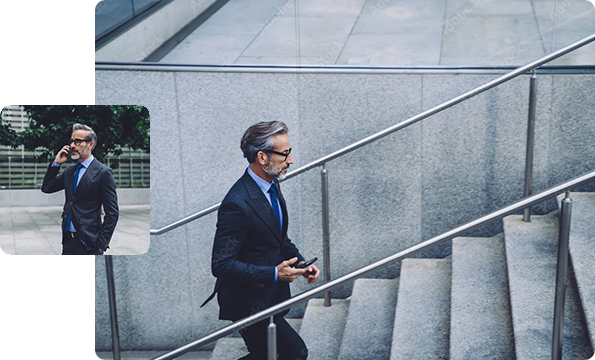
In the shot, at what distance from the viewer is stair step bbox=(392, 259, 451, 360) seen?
273 centimetres

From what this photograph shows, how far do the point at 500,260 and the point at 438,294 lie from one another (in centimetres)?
40

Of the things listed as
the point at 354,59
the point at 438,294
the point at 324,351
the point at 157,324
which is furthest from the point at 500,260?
the point at 157,324

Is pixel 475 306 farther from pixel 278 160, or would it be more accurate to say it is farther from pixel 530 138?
pixel 278 160

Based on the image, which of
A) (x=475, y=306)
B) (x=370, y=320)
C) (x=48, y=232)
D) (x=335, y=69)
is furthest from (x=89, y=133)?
(x=475, y=306)

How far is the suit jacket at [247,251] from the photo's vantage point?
2.21 metres

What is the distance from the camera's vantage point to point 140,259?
12.7 ft

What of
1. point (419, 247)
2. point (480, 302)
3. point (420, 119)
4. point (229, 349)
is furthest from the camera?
point (229, 349)

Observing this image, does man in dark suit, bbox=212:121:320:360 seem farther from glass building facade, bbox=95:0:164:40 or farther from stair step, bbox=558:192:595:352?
glass building facade, bbox=95:0:164:40

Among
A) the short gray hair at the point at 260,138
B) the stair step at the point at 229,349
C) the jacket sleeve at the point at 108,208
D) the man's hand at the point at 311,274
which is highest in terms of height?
the short gray hair at the point at 260,138

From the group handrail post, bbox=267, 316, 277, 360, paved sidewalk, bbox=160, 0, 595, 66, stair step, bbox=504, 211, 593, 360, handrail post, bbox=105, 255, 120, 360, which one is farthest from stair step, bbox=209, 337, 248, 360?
paved sidewalk, bbox=160, 0, 595, 66

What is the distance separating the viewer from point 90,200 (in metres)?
2.77

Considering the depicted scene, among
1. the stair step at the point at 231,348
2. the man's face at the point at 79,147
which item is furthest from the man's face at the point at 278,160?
the stair step at the point at 231,348

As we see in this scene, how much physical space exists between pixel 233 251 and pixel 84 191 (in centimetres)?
98

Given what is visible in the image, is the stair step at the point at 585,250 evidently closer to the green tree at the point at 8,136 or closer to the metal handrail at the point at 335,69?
the metal handrail at the point at 335,69
